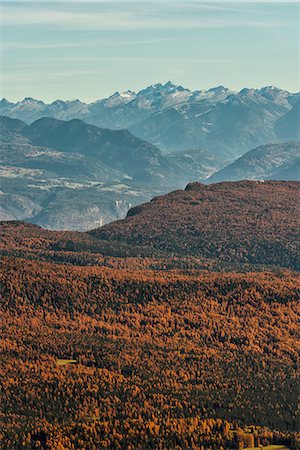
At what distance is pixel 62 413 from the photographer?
169750 mm

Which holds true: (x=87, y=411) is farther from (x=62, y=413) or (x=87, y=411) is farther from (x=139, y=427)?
(x=139, y=427)

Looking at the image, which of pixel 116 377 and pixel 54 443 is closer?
pixel 54 443

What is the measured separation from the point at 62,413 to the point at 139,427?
16701mm

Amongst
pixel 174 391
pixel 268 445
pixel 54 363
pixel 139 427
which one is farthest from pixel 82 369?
pixel 268 445

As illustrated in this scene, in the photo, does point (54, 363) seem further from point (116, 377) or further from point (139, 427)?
point (139, 427)

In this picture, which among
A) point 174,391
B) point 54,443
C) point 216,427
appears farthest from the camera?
point 174,391

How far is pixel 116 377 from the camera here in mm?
193375

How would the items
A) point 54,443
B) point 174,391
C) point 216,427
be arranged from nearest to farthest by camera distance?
point 54,443 → point 216,427 → point 174,391

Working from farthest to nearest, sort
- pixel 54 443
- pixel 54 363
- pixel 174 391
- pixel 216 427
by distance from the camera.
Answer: pixel 54 363 → pixel 174 391 → pixel 216 427 → pixel 54 443

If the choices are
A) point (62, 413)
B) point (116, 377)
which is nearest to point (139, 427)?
point (62, 413)

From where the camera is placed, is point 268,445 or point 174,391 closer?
point 268,445

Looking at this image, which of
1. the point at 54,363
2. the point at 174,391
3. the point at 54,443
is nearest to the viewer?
the point at 54,443

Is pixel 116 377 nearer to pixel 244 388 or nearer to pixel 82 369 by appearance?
pixel 82 369

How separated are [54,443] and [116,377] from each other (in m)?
43.2
